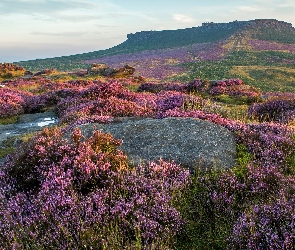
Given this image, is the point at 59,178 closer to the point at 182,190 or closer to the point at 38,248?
the point at 38,248

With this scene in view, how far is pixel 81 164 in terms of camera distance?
6453mm

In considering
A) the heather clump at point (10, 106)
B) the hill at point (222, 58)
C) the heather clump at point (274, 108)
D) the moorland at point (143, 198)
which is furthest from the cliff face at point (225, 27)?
the moorland at point (143, 198)

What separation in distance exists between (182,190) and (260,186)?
1425 millimetres

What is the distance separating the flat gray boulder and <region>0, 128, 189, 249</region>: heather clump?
1.85ft

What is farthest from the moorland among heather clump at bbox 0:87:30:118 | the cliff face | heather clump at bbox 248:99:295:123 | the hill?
the cliff face

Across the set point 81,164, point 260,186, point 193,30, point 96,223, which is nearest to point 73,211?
point 96,223

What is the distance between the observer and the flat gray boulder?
7184 millimetres

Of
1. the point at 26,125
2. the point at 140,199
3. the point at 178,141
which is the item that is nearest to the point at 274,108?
the point at 178,141

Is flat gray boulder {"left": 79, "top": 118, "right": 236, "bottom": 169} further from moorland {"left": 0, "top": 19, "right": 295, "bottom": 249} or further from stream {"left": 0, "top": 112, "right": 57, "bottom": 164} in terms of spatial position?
stream {"left": 0, "top": 112, "right": 57, "bottom": 164}

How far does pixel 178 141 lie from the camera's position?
25.9 ft

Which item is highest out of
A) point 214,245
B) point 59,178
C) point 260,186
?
point 59,178

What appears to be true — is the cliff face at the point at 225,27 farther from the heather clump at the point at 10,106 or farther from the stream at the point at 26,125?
the stream at the point at 26,125

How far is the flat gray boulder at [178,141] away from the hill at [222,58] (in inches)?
1428

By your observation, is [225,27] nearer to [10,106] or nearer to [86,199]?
[10,106]
